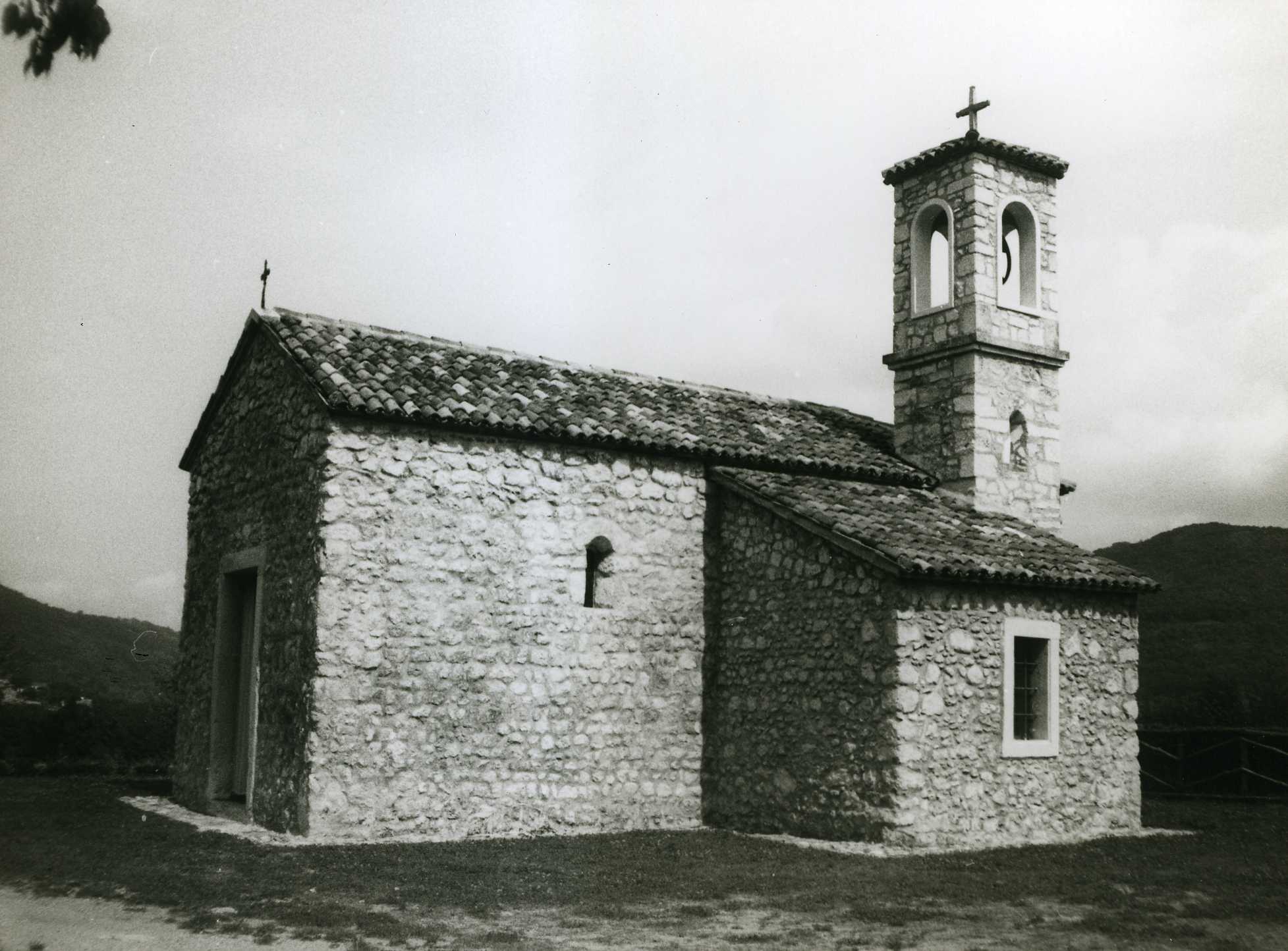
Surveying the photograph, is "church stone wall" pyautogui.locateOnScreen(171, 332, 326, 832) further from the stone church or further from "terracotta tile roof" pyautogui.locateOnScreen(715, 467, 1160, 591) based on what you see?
"terracotta tile roof" pyautogui.locateOnScreen(715, 467, 1160, 591)

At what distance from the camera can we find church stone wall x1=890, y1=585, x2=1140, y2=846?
39.2 feet

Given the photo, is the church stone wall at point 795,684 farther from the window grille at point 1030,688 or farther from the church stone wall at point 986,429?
the church stone wall at point 986,429

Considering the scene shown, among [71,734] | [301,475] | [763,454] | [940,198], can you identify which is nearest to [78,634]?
[71,734]

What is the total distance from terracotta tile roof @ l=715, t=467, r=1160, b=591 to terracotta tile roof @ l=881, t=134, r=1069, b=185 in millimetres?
4767

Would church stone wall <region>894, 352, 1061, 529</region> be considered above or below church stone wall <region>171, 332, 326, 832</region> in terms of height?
above

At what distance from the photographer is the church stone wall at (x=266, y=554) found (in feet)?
39.6

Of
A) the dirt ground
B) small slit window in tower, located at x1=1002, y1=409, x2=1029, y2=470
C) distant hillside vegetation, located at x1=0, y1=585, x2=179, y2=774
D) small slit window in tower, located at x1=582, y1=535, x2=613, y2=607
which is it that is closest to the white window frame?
small slit window in tower, located at x1=1002, y1=409, x2=1029, y2=470

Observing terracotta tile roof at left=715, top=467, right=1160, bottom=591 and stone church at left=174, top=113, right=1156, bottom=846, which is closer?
stone church at left=174, top=113, right=1156, bottom=846

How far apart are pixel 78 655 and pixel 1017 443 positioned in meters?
21.2

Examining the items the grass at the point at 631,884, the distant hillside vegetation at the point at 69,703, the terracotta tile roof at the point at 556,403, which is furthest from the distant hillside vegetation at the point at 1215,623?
the distant hillside vegetation at the point at 69,703

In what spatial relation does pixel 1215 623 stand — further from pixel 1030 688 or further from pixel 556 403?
pixel 556 403

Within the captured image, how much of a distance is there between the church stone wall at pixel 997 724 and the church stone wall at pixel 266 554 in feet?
19.8

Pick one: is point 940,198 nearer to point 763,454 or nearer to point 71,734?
point 763,454

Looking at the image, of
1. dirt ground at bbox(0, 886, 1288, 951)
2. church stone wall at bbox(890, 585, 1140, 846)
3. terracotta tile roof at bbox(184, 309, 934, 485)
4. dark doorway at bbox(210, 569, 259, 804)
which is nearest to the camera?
dirt ground at bbox(0, 886, 1288, 951)
